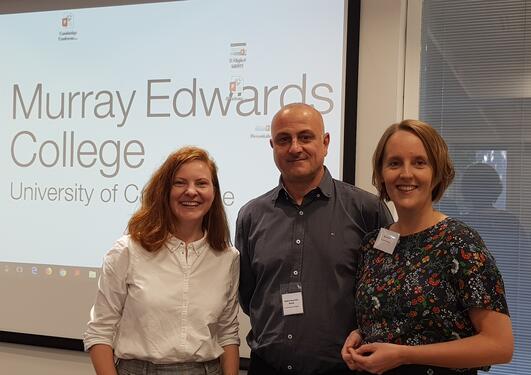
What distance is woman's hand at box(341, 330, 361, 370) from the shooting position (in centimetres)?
174

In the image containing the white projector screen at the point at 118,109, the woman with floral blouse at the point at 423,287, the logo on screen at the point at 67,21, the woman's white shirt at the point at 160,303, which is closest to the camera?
the woman with floral blouse at the point at 423,287

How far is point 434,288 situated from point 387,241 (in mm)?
230

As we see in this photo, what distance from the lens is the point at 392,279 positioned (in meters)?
1.71

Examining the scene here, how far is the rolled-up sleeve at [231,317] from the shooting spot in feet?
6.92

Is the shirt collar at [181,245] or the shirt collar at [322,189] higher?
the shirt collar at [322,189]

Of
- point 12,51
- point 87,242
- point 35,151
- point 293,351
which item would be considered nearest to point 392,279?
point 293,351

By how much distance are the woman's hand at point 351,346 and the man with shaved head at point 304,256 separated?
0.17 metres

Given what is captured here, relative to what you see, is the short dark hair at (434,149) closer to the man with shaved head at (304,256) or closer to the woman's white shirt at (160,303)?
the man with shaved head at (304,256)

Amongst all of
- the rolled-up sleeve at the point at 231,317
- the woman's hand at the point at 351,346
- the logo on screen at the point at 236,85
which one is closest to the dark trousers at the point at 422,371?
the woman's hand at the point at 351,346

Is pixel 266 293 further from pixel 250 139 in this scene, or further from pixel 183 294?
pixel 250 139

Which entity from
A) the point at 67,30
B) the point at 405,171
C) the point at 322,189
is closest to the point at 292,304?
the point at 322,189

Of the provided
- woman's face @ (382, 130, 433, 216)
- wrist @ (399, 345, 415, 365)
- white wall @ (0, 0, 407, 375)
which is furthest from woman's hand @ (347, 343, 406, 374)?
white wall @ (0, 0, 407, 375)

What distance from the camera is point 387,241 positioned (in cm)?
179

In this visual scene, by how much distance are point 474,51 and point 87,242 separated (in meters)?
2.29
